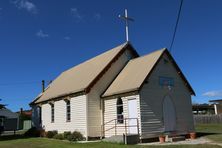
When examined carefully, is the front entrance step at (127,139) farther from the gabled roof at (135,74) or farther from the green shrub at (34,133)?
the green shrub at (34,133)

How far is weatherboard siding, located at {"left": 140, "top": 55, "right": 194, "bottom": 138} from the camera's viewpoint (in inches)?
801

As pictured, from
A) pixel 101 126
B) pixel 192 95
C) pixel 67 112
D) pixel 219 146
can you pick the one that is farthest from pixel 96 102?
pixel 219 146

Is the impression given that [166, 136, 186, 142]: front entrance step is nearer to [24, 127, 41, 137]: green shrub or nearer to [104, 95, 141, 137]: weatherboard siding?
[104, 95, 141, 137]: weatherboard siding

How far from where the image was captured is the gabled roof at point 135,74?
20859 mm

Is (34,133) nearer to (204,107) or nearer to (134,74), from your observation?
(134,74)

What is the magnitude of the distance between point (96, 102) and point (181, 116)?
21.2 feet

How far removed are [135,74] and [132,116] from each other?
129 inches

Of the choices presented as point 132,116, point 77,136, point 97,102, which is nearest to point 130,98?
point 132,116

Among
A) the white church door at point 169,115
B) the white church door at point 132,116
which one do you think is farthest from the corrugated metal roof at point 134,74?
the white church door at point 169,115

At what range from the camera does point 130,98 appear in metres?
20.8

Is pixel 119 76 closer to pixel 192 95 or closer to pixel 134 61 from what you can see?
pixel 134 61

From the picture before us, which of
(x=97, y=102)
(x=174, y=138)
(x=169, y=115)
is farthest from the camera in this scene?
(x=97, y=102)

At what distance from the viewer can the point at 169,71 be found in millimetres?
22750

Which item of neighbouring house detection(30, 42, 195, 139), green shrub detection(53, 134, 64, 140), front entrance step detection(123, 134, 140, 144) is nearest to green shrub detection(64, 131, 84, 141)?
neighbouring house detection(30, 42, 195, 139)
